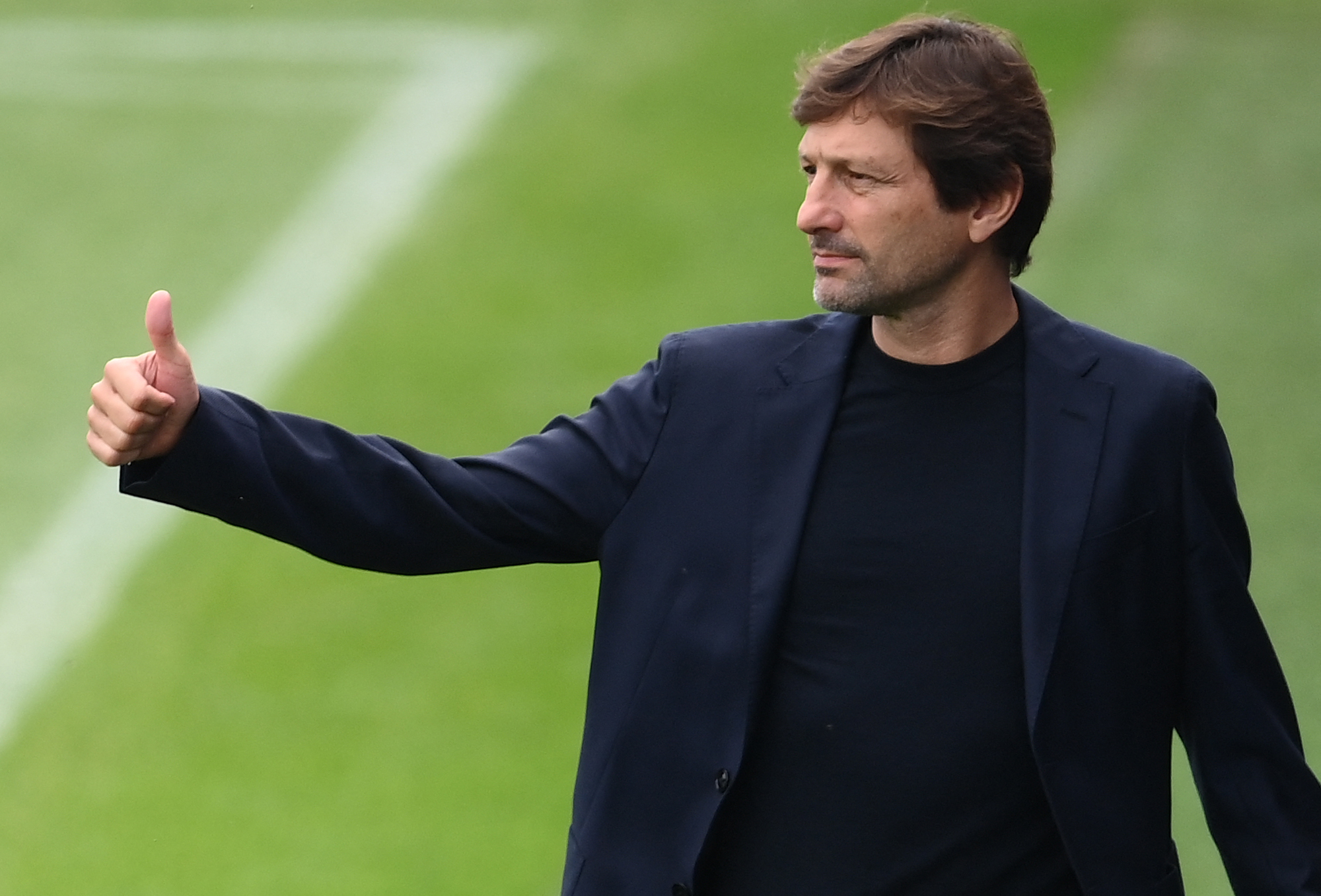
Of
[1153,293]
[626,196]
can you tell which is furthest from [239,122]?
[1153,293]

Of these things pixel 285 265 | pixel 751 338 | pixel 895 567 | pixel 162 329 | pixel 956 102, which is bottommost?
pixel 895 567

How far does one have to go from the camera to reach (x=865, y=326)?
2.88 meters

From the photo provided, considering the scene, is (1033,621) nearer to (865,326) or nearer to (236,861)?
(865,326)

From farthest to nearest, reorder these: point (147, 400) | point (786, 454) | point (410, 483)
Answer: point (786, 454), point (410, 483), point (147, 400)

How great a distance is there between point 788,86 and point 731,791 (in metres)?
5.46

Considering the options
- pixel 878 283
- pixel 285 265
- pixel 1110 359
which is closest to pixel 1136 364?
pixel 1110 359

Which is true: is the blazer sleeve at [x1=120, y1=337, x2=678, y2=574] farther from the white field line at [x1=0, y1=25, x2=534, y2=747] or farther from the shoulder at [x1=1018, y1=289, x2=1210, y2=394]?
the white field line at [x1=0, y1=25, x2=534, y2=747]

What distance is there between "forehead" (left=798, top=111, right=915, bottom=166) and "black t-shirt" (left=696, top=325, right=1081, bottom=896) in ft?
1.18

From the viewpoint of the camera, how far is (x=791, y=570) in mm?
2711

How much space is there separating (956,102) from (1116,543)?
1.94 feet

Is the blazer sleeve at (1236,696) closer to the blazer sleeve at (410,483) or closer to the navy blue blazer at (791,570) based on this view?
the navy blue blazer at (791,570)

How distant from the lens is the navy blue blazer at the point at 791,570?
8.77ft

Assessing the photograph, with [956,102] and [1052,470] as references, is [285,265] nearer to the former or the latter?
[956,102]

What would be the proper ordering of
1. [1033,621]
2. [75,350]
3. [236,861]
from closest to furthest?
[1033,621] → [236,861] → [75,350]
